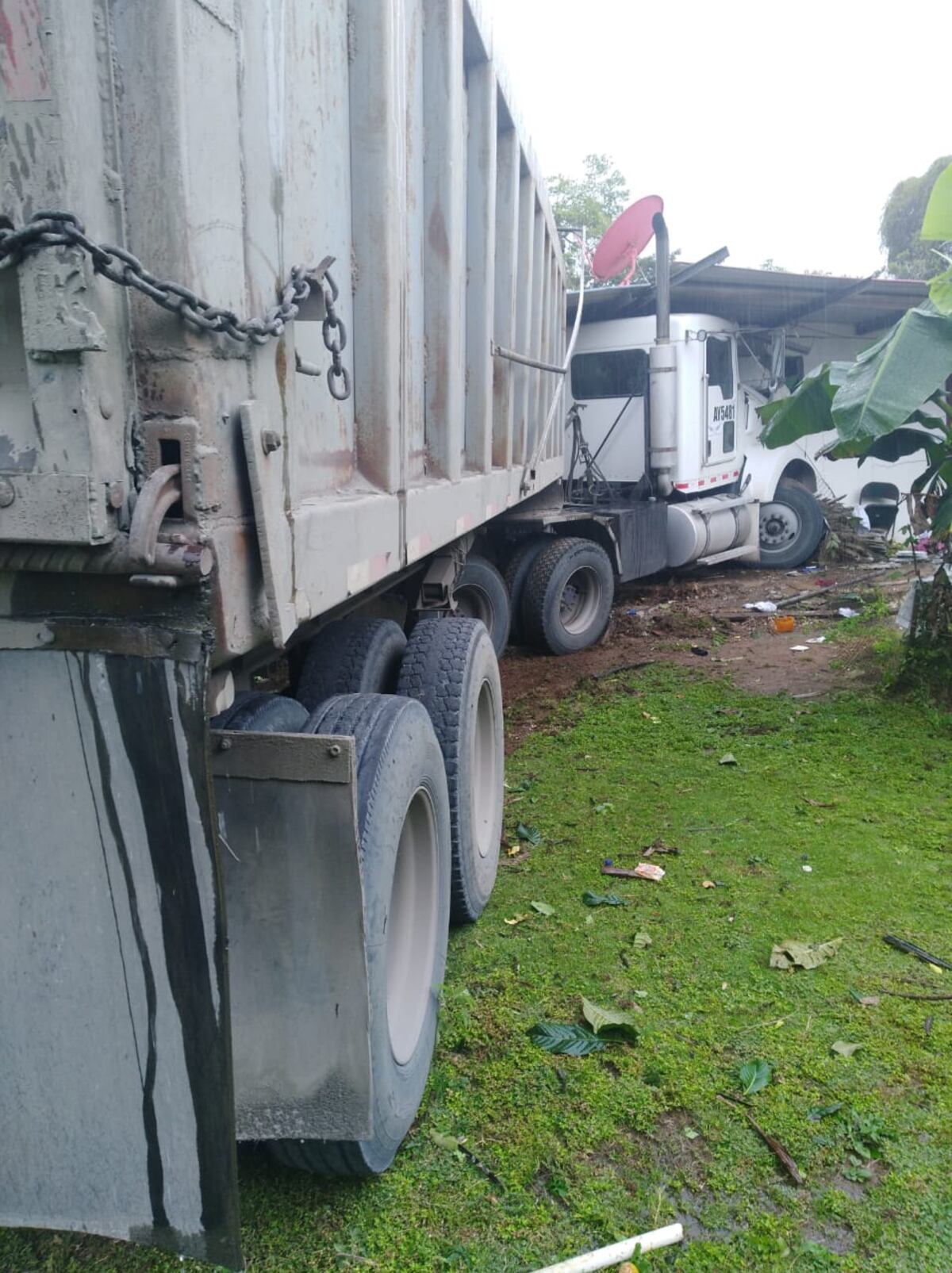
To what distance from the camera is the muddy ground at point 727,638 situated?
6441 millimetres

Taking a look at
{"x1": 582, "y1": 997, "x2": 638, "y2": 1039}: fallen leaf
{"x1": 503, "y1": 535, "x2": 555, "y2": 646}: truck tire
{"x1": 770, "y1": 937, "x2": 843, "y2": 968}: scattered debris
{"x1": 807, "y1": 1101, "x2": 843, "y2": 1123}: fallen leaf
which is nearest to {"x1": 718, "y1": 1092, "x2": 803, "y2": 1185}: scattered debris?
{"x1": 807, "y1": 1101, "x2": 843, "y2": 1123}: fallen leaf

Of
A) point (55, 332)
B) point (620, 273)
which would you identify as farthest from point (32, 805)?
point (620, 273)

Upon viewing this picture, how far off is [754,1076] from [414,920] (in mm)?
1007

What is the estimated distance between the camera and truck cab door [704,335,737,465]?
30.5 ft

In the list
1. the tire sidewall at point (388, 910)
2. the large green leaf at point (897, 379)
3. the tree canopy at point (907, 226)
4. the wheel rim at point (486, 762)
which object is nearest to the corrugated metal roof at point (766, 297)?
the large green leaf at point (897, 379)

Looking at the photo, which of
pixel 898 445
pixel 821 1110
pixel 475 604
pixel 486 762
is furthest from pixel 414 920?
pixel 898 445

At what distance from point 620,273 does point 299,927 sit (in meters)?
8.89

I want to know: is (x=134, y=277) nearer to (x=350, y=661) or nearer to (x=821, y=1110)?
(x=350, y=661)

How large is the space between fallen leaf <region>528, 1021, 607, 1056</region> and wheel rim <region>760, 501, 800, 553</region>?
9.40m

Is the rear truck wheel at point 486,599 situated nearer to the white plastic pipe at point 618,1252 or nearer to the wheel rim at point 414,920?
the wheel rim at point 414,920

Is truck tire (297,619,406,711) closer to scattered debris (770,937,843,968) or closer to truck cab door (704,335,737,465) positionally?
scattered debris (770,937,843,968)

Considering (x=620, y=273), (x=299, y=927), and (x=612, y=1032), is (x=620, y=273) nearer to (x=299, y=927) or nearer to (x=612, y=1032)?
(x=612, y=1032)

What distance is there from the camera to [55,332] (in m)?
1.20

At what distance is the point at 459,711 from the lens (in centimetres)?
301
